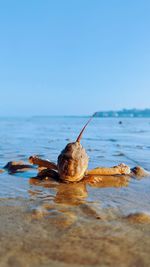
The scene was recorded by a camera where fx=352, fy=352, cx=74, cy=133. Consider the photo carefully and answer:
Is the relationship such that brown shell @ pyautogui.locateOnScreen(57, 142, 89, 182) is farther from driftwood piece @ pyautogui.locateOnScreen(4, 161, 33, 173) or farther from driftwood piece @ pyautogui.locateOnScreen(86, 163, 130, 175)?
driftwood piece @ pyautogui.locateOnScreen(4, 161, 33, 173)

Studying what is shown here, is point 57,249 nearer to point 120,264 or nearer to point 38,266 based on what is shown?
point 38,266

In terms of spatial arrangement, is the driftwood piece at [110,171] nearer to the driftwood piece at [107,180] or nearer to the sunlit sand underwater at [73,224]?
the driftwood piece at [107,180]

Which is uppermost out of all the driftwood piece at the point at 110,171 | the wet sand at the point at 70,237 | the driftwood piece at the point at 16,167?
the driftwood piece at the point at 16,167

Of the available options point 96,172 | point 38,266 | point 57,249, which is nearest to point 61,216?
point 57,249

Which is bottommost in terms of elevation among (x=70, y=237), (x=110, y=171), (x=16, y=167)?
(x=70, y=237)

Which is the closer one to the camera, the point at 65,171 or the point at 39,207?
the point at 39,207

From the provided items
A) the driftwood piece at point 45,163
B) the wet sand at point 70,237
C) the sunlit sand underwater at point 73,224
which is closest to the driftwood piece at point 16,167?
the driftwood piece at point 45,163

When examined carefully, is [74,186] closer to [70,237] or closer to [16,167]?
[16,167]

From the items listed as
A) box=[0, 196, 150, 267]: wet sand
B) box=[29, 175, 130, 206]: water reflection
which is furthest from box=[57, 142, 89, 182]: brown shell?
box=[0, 196, 150, 267]: wet sand

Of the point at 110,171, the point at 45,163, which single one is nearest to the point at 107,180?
the point at 110,171
